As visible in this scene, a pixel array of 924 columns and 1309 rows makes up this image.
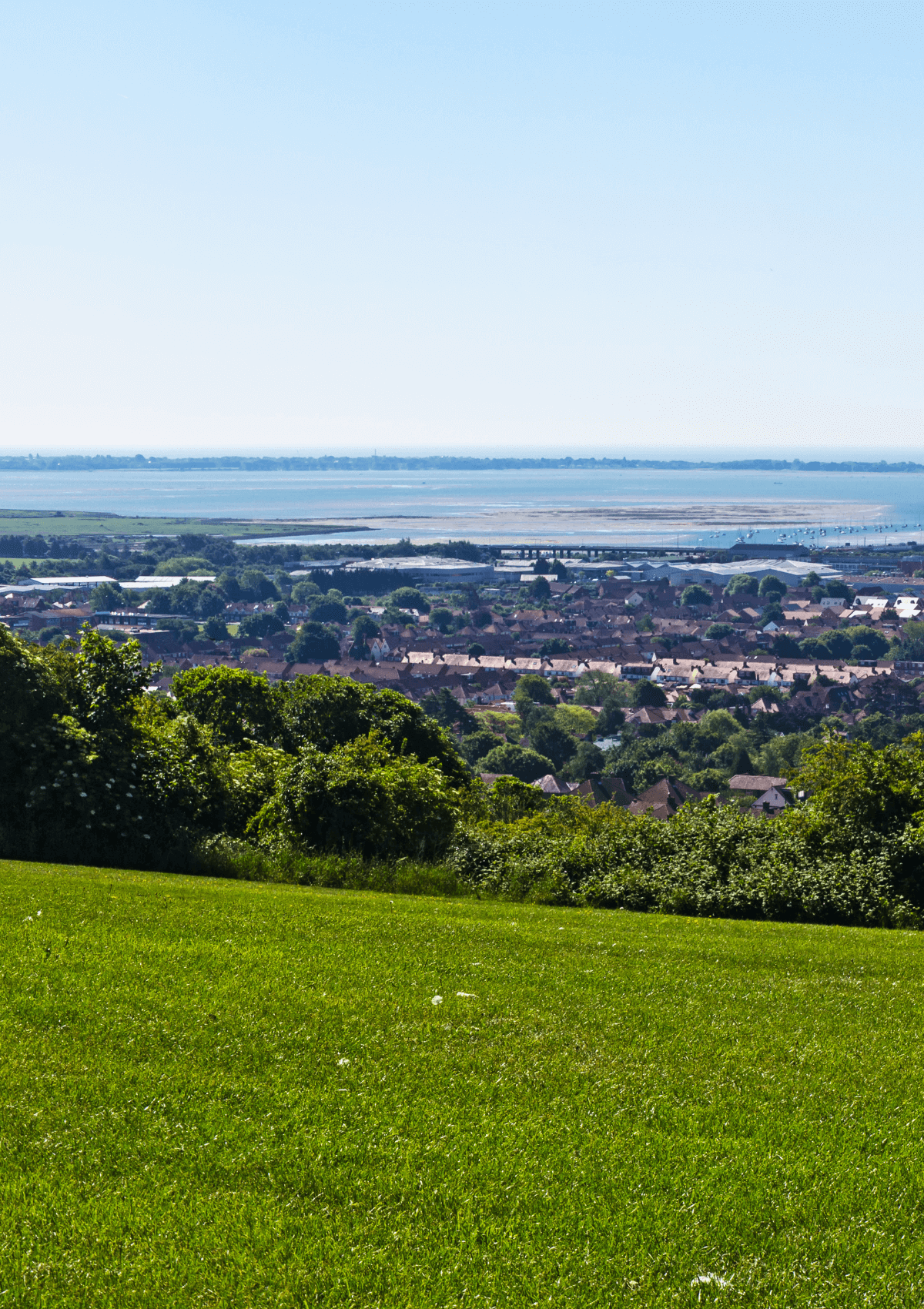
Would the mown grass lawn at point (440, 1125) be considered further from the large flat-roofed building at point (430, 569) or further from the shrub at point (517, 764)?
the large flat-roofed building at point (430, 569)

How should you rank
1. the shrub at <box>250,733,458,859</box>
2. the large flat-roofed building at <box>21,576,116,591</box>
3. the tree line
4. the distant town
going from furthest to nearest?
the large flat-roofed building at <box>21,576,116,591</box>
the distant town
the shrub at <box>250,733,458,859</box>
the tree line

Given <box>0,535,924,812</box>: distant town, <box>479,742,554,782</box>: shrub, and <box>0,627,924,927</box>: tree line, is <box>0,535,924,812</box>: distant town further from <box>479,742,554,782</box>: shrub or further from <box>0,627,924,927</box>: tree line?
<box>0,627,924,927</box>: tree line

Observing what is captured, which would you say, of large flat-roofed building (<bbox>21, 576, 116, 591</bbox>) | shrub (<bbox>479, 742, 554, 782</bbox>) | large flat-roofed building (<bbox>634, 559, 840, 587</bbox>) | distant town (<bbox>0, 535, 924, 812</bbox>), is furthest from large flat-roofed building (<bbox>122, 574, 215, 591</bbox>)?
shrub (<bbox>479, 742, 554, 782</bbox>)

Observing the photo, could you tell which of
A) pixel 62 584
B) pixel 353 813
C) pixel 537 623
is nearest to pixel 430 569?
pixel 537 623

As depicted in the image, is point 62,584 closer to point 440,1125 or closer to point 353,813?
point 353,813

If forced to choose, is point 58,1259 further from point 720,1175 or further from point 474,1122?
point 720,1175

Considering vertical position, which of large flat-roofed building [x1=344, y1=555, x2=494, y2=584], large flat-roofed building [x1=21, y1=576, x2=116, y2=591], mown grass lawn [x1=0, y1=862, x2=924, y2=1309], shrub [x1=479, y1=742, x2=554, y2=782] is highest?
mown grass lawn [x1=0, y1=862, x2=924, y2=1309]
